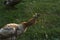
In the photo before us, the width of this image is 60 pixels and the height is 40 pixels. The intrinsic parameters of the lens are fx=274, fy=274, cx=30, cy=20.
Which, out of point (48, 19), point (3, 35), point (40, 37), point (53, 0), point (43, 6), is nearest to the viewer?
point (3, 35)

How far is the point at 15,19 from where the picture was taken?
8992 mm

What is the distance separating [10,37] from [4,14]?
298cm

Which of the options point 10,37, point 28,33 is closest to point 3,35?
point 10,37

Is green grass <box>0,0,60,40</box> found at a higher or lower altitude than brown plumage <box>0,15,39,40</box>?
lower

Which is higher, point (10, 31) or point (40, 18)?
point (10, 31)

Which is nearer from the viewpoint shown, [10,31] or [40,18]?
[10,31]

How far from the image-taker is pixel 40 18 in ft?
29.5

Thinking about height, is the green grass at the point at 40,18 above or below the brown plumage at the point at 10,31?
below

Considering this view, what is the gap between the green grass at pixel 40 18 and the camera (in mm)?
7953

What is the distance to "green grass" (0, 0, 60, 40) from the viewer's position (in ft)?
26.1

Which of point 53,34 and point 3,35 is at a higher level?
point 3,35

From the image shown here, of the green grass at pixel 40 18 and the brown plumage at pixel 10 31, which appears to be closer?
the brown plumage at pixel 10 31

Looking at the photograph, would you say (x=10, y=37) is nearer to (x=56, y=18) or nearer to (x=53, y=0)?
(x=56, y=18)

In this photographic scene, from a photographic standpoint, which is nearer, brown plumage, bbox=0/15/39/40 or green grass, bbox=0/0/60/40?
brown plumage, bbox=0/15/39/40
